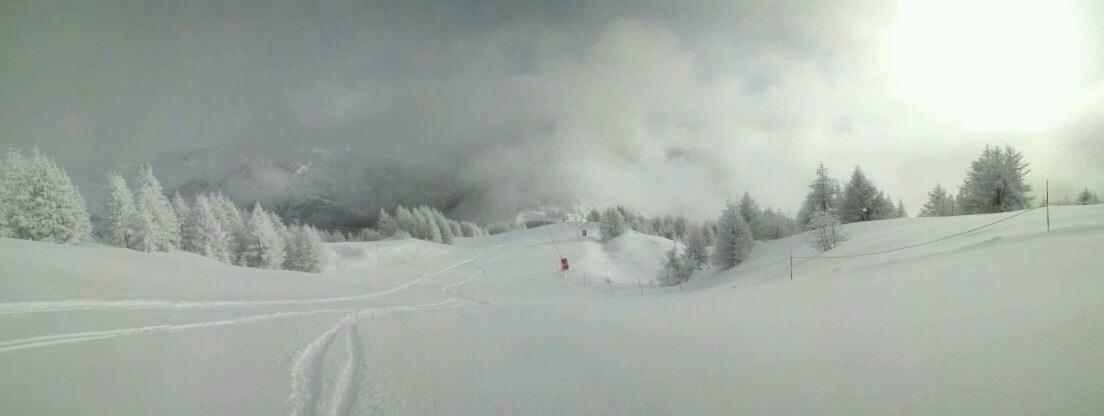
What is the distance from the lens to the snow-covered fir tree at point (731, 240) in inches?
1619

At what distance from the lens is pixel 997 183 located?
131 ft

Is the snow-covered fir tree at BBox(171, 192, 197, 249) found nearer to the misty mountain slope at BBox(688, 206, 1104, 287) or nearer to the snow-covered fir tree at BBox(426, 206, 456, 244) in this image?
the snow-covered fir tree at BBox(426, 206, 456, 244)

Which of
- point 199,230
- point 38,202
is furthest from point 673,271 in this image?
point 38,202

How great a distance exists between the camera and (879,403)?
3217 mm

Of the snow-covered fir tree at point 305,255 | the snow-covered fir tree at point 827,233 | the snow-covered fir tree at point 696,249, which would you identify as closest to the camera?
the snow-covered fir tree at point 827,233

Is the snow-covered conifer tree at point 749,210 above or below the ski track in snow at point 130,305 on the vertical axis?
above

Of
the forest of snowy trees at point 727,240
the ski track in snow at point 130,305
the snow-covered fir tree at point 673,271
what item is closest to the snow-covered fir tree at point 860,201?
the forest of snowy trees at point 727,240

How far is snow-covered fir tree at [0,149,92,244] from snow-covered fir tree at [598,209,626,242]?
70.5 metres

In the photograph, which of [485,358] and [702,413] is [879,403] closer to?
[702,413]

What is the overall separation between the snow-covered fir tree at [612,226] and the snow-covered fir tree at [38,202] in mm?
70519

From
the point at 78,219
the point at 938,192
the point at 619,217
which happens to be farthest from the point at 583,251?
the point at 938,192

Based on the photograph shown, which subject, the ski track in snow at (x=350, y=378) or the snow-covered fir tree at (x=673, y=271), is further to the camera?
the snow-covered fir tree at (x=673, y=271)

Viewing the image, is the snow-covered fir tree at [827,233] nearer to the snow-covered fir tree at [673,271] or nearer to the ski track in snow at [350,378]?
the snow-covered fir tree at [673,271]

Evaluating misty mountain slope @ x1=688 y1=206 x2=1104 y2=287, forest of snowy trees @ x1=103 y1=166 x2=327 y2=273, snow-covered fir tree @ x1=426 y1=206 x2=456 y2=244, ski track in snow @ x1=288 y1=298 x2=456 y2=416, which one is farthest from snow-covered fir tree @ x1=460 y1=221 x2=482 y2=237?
ski track in snow @ x1=288 y1=298 x2=456 y2=416
